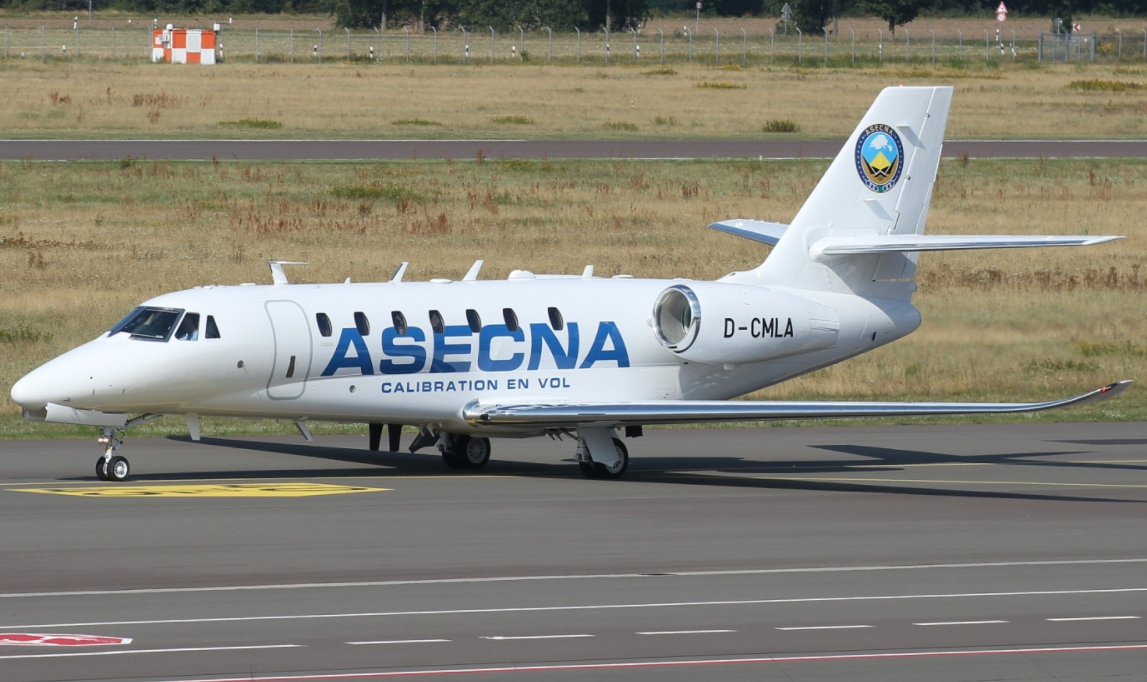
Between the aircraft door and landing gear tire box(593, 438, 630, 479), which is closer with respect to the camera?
the aircraft door

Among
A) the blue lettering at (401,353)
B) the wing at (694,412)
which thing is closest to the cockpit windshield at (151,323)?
the blue lettering at (401,353)

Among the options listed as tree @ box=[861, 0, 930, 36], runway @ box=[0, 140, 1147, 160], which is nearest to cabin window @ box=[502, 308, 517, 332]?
runway @ box=[0, 140, 1147, 160]

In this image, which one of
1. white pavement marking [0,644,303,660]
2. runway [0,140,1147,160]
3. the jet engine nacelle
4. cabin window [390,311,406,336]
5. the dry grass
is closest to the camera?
white pavement marking [0,644,303,660]

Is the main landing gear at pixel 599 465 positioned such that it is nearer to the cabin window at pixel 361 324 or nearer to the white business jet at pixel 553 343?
the white business jet at pixel 553 343

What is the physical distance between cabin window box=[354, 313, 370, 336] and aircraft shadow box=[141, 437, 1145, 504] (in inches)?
94.1

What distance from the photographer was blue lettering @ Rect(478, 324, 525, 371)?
24.3 meters

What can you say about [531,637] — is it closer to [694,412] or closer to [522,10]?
[694,412]

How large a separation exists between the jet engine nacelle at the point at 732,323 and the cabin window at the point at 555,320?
148 centimetres

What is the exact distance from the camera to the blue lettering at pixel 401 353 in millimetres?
23641

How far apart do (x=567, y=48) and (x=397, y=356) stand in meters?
106

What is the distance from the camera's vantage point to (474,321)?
24.3 meters

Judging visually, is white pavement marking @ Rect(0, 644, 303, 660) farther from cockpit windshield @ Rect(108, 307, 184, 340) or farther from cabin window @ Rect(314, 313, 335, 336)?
cabin window @ Rect(314, 313, 335, 336)

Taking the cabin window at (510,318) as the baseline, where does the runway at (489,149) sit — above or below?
above

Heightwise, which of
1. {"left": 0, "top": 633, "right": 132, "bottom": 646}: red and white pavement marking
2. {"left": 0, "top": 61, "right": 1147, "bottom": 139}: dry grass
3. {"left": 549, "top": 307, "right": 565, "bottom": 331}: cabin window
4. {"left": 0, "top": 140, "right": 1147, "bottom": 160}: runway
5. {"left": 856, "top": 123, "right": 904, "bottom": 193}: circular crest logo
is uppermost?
{"left": 0, "top": 61, "right": 1147, "bottom": 139}: dry grass
